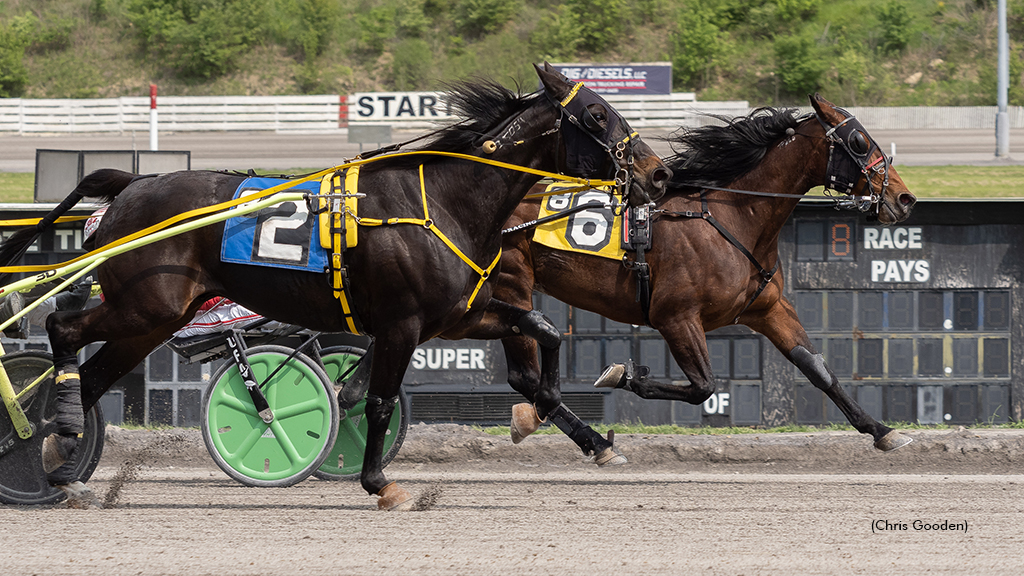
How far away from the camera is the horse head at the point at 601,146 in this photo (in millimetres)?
4859

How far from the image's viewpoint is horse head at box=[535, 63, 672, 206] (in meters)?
4.86

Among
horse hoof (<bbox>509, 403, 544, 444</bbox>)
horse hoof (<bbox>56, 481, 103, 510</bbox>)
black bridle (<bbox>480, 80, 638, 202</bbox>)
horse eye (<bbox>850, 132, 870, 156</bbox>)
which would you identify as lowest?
horse hoof (<bbox>56, 481, 103, 510</bbox>)

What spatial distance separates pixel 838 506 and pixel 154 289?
3589 mm

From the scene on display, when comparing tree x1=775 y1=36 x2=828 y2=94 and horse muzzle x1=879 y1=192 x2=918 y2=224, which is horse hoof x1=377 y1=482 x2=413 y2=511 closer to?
horse muzzle x1=879 y1=192 x2=918 y2=224

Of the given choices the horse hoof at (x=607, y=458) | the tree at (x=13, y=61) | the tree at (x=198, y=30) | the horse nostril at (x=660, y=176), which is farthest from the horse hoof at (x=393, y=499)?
the tree at (x=13, y=61)

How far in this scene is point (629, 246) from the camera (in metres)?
6.08

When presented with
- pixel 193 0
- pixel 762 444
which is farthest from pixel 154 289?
pixel 193 0

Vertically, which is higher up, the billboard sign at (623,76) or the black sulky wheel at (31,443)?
the billboard sign at (623,76)

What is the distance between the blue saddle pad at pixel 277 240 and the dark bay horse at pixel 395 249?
62 mm

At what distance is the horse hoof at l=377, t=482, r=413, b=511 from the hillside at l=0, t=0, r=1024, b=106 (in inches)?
959

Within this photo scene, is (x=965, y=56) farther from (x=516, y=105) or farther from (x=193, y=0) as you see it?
(x=516, y=105)

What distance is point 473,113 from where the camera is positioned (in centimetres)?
523

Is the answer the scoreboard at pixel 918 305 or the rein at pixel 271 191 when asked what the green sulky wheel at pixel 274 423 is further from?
the scoreboard at pixel 918 305

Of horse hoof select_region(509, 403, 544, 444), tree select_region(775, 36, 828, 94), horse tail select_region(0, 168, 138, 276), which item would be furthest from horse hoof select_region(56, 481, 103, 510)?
tree select_region(775, 36, 828, 94)
